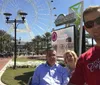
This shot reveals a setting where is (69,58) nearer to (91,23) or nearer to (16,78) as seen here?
(91,23)

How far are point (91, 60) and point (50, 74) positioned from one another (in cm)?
303

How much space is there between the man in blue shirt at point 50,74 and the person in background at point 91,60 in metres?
2.83

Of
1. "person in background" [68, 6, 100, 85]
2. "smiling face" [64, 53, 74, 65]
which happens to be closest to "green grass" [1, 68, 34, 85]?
"smiling face" [64, 53, 74, 65]

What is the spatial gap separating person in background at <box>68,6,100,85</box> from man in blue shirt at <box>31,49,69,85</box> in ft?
9.28

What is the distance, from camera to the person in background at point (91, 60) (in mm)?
1604

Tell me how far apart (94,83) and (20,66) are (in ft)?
81.3

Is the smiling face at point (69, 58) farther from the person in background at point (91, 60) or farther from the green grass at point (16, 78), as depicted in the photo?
the green grass at point (16, 78)

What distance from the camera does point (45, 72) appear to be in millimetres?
4684

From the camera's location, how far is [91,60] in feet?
5.47

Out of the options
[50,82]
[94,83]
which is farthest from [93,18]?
[50,82]

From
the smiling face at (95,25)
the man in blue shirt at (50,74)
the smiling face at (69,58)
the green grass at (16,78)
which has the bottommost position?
the green grass at (16,78)

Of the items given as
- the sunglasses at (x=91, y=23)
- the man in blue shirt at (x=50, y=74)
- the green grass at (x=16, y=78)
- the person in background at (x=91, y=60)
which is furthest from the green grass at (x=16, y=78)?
the sunglasses at (x=91, y=23)

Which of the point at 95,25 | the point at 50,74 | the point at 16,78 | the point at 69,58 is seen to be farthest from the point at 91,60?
the point at 16,78

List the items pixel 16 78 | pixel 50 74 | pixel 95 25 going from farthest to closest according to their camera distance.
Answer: pixel 16 78
pixel 50 74
pixel 95 25
